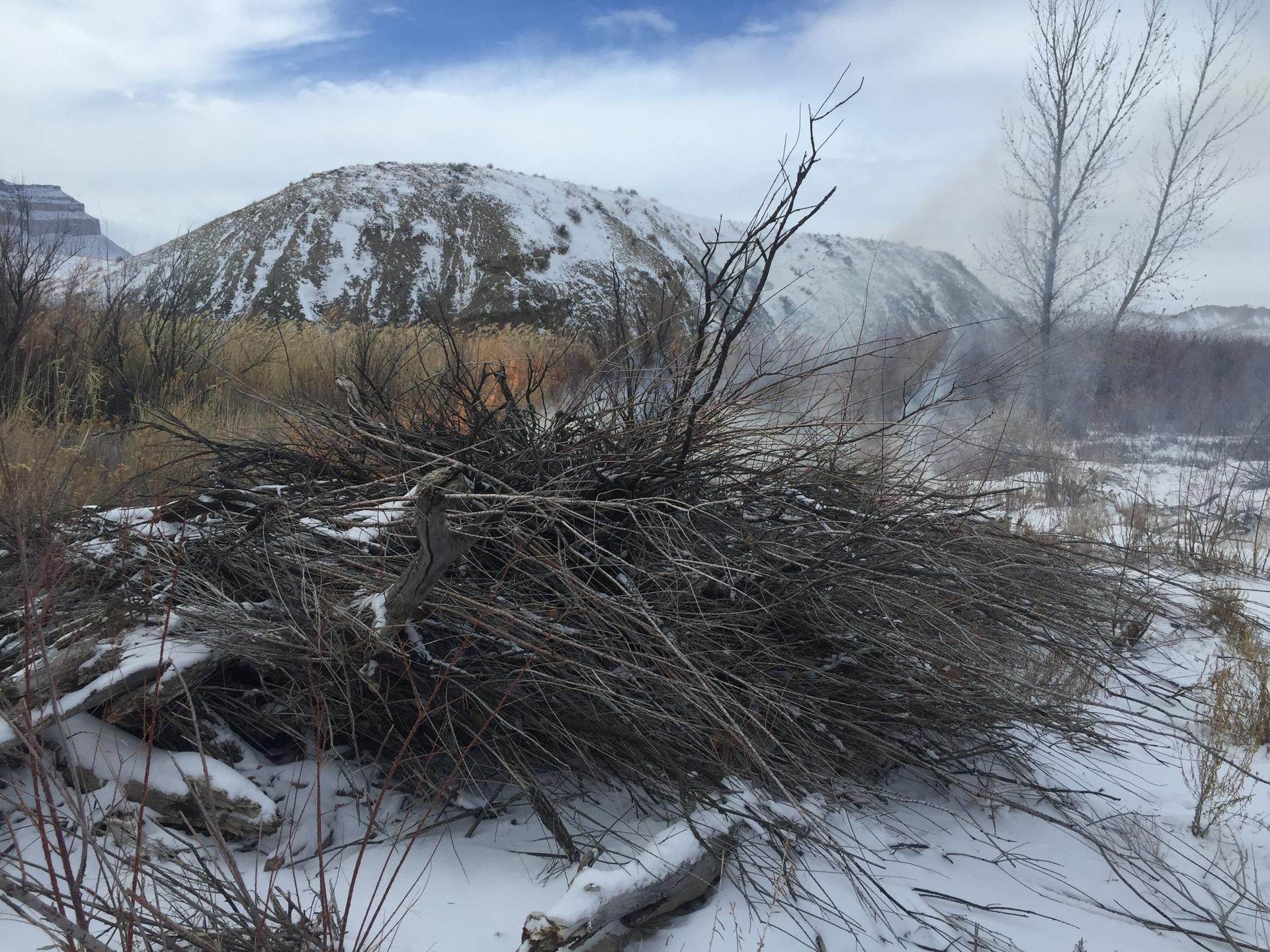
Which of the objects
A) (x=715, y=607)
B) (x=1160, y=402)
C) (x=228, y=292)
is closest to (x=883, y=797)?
(x=715, y=607)

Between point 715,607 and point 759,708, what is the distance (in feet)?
1.17

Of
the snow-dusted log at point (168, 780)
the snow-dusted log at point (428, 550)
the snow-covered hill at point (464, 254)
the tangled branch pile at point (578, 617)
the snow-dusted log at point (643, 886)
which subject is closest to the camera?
the snow-dusted log at point (643, 886)

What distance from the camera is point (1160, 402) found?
14.7 m

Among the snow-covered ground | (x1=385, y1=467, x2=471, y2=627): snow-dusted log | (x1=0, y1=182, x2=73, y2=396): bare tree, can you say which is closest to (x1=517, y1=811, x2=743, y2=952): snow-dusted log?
the snow-covered ground

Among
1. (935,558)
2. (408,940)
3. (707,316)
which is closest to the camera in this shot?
(408,940)

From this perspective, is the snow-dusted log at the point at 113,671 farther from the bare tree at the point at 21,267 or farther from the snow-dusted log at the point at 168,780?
the bare tree at the point at 21,267

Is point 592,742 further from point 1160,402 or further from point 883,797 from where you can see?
point 1160,402

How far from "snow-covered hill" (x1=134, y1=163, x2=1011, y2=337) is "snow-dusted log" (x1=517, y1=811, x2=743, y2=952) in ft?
69.5

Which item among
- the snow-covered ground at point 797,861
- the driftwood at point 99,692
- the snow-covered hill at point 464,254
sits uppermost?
the snow-covered hill at point 464,254

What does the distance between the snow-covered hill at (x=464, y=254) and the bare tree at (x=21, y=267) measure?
1449 cm

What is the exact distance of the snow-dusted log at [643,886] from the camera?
1.47 meters

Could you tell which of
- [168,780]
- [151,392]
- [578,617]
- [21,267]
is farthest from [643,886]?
[21,267]

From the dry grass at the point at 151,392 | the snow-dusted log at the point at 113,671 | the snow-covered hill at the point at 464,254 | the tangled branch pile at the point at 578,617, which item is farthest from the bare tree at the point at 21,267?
the snow-covered hill at the point at 464,254

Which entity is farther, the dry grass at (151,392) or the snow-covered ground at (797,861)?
the dry grass at (151,392)
